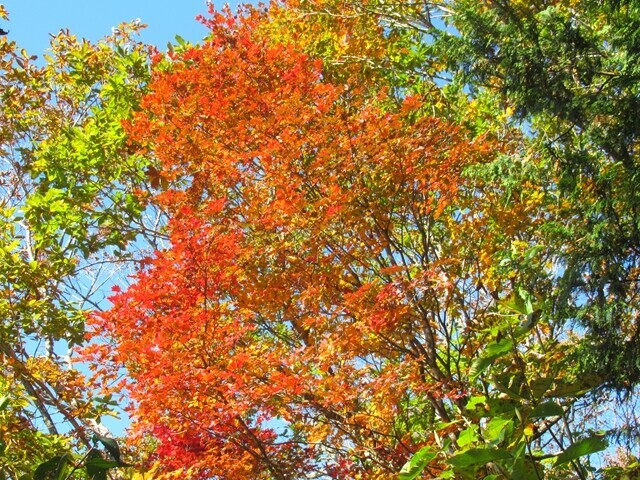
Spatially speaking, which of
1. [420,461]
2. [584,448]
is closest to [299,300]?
[420,461]

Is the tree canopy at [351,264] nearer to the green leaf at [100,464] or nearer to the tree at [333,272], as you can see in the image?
the tree at [333,272]

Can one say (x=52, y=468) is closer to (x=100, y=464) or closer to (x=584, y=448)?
(x=100, y=464)

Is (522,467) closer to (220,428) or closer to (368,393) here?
(368,393)

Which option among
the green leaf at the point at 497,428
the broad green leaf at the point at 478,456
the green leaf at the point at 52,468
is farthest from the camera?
the green leaf at the point at 497,428

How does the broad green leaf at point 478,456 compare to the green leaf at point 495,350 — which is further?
the green leaf at point 495,350

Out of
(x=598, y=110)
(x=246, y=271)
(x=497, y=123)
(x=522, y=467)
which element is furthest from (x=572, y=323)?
(x=522, y=467)

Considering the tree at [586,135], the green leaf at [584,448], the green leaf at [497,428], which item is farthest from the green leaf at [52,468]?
the tree at [586,135]

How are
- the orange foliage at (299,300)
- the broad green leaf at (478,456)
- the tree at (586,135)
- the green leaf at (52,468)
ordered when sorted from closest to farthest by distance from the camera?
1. the green leaf at (52,468)
2. the broad green leaf at (478,456)
3. the orange foliage at (299,300)
4. the tree at (586,135)

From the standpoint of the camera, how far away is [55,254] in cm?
805

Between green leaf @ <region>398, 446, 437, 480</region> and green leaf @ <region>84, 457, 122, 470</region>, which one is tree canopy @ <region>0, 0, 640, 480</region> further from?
green leaf @ <region>84, 457, 122, 470</region>

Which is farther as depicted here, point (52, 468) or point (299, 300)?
point (299, 300)

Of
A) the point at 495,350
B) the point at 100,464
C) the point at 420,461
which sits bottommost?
the point at 100,464

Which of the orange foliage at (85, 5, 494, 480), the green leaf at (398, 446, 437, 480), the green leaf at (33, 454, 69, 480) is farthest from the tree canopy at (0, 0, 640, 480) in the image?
the green leaf at (33, 454, 69, 480)

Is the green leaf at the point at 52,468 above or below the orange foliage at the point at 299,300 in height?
below
